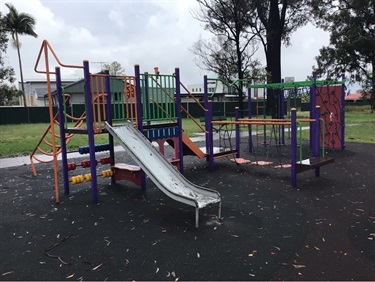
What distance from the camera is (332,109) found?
33.1ft

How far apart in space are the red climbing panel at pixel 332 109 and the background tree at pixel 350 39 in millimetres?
22399

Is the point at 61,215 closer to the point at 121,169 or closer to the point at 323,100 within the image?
the point at 121,169

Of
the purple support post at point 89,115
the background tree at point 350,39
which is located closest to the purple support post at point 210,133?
the purple support post at point 89,115

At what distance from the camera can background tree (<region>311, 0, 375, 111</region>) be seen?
99.1 ft

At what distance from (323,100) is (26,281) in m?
9.56

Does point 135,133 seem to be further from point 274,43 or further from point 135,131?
point 274,43

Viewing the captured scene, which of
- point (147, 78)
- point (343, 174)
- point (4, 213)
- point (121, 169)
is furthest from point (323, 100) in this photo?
point (4, 213)

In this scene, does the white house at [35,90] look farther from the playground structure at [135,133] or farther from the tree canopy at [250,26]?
the playground structure at [135,133]

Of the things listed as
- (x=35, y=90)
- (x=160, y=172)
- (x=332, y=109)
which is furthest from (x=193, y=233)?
(x=35, y=90)

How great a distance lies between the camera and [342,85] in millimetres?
9875

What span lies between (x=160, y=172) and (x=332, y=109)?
24.2 ft

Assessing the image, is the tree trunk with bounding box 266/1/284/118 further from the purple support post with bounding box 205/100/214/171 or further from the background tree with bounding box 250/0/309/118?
the purple support post with bounding box 205/100/214/171

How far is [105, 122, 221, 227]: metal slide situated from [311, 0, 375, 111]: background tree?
2908 centimetres

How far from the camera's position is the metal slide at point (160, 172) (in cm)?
424
